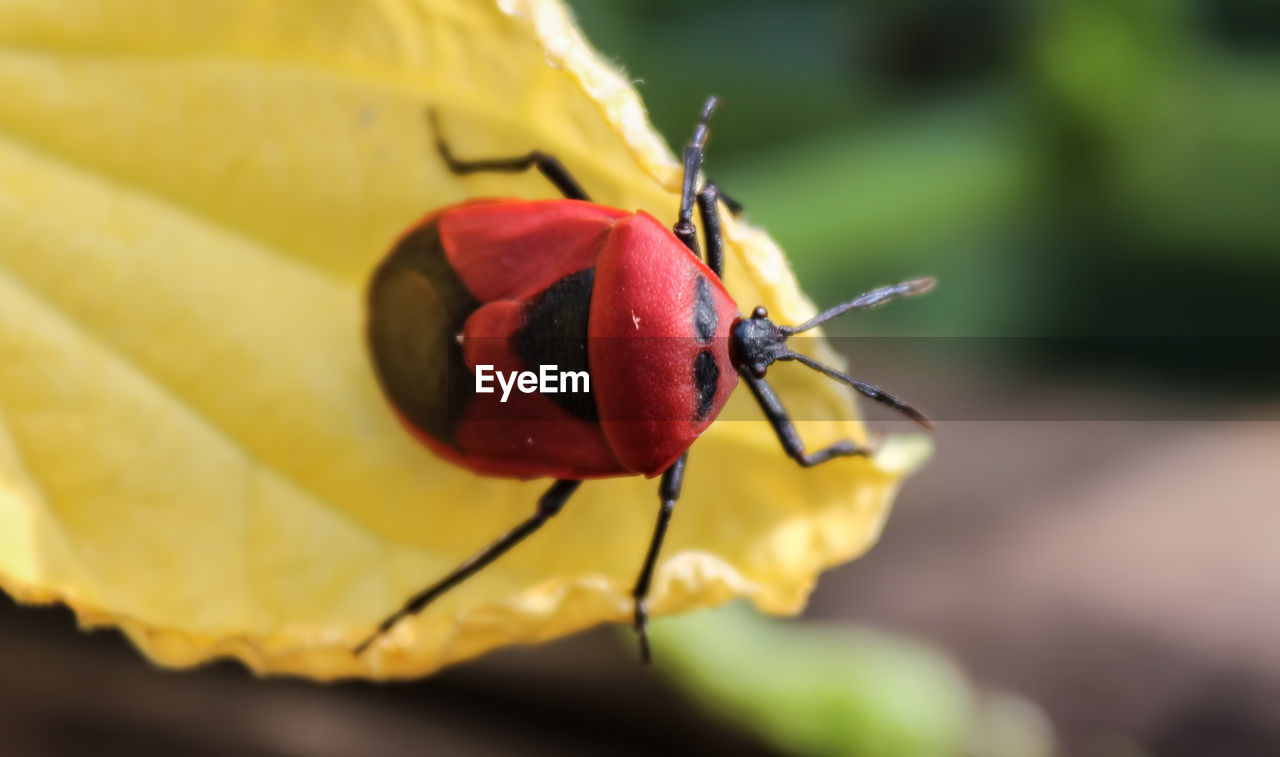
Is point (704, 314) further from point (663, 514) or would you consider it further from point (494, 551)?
point (494, 551)

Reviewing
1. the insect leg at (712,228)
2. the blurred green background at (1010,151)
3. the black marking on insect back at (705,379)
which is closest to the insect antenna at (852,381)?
the black marking on insect back at (705,379)

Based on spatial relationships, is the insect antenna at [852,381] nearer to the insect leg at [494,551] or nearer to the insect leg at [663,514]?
the insect leg at [663,514]

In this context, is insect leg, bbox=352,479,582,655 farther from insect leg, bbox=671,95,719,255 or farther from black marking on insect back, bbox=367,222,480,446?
insect leg, bbox=671,95,719,255

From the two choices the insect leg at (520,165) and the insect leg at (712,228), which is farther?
the insect leg at (712,228)

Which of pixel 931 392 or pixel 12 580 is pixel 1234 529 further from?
pixel 12 580

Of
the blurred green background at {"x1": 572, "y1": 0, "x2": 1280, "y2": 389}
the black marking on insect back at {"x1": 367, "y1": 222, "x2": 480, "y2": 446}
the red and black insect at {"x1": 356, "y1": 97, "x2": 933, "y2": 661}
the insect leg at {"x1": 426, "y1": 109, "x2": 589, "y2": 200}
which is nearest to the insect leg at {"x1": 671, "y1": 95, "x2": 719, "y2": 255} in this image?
the red and black insect at {"x1": 356, "y1": 97, "x2": 933, "y2": 661}

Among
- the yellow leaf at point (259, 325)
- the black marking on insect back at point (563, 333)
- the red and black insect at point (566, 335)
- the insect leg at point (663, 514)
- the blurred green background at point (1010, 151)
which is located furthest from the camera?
the blurred green background at point (1010, 151)

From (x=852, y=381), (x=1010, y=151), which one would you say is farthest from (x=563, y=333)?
(x=1010, y=151)

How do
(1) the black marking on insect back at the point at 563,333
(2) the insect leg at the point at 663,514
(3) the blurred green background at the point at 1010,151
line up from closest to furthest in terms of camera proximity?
(2) the insect leg at the point at 663,514 → (1) the black marking on insect back at the point at 563,333 → (3) the blurred green background at the point at 1010,151

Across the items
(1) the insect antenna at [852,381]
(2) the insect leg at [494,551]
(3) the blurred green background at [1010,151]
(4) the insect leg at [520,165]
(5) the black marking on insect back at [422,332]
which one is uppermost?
(3) the blurred green background at [1010,151]
